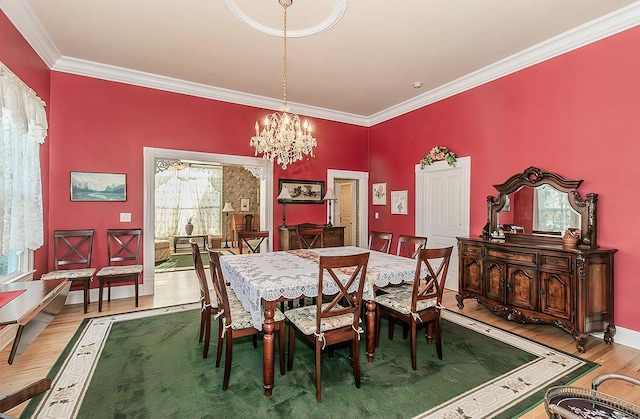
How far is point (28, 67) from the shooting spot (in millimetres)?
3227

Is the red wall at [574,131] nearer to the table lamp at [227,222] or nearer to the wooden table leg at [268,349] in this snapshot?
the wooden table leg at [268,349]

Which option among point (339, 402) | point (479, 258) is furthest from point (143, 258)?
point (479, 258)

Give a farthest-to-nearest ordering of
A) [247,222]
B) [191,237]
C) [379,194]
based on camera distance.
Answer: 1. [247,222]
2. [191,237]
3. [379,194]

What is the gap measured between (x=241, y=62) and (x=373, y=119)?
124 inches

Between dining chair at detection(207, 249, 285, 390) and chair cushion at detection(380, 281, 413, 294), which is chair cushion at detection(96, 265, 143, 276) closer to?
dining chair at detection(207, 249, 285, 390)

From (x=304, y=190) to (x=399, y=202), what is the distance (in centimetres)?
180

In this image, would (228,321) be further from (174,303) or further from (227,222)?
(227,222)

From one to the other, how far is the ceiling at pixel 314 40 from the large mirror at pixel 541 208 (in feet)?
4.85

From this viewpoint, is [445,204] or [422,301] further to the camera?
Answer: [445,204]

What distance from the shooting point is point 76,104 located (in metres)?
4.02

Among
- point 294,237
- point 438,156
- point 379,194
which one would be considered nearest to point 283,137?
point 294,237

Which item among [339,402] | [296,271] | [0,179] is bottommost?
[339,402]

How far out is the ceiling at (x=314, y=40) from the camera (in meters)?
2.86

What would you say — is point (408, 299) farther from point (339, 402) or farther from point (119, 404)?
point (119, 404)
